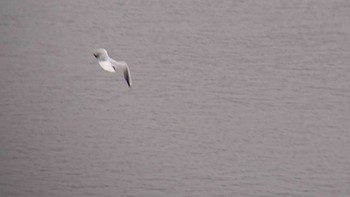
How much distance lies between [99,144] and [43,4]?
31 centimetres

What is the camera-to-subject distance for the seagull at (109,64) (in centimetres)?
106

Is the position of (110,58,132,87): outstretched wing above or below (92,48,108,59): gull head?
below

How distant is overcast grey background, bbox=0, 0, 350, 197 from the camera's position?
3.46 ft

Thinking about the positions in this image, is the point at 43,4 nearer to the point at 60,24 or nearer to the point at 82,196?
the point at 60,24

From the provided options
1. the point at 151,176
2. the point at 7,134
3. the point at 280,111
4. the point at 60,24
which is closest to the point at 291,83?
the point at 280,111

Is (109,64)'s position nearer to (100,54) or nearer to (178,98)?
(100,54)

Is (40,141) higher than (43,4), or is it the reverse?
(43,4)

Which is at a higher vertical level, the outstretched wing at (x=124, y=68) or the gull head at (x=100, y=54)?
the gull head at (x=100, y=54)

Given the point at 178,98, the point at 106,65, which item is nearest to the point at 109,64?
the point at 106,65

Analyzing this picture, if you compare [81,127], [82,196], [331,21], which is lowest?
[82,196]

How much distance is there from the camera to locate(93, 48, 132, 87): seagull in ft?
3.48

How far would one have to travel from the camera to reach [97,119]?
1.15 m

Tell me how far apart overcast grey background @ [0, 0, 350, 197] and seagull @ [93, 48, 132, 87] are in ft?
0.12

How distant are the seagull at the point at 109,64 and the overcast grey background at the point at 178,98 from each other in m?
0.04
